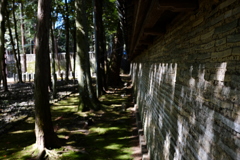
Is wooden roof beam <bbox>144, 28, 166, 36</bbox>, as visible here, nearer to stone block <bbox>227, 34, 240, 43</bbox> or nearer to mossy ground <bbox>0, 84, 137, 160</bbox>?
stone block <bbox>227, 34, 240, 43</bbox>

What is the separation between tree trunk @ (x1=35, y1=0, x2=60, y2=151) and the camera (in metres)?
5.92

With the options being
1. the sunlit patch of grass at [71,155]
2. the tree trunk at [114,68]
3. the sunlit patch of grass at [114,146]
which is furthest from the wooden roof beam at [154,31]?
the tree trunk at [114,68]

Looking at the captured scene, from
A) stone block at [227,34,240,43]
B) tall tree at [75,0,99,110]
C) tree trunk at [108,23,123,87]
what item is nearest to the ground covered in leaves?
tall tree at [75,0,99,110]

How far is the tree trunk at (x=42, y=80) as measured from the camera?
5.92 meters

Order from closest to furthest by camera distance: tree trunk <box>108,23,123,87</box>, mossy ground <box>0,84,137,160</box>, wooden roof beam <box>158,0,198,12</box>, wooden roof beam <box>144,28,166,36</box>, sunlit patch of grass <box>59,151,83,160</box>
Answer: wooden roof beam <box>158,0,198,12</box>
wooden roof beam <box>144,28,166,36</box>
sunlit patch of grass <box>59,151,83,160</box>
mossy ground <box>0,84,137,160</box>
tree trunk <box>108,23,123,87</box>

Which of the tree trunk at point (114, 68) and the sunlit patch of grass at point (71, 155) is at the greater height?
the tree trunk at point (114, 68)

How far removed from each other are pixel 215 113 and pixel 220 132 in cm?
16

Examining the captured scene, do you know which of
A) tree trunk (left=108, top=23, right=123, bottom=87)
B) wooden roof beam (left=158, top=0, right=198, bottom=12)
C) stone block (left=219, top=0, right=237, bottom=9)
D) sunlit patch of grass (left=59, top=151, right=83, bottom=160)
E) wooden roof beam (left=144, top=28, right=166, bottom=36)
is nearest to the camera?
stone block (left=219, top=0, right=237, bottom=9)

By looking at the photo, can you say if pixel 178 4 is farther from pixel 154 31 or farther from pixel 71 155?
pixel 71 155

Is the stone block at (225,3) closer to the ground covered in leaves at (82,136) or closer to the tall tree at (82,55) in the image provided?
the ground covered in leaves at (82,136)

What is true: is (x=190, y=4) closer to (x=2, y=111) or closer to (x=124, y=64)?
(x=2, y=111)

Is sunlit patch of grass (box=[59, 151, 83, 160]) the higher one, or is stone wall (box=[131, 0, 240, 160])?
stone wall (box=[131, 0, 240, 160])

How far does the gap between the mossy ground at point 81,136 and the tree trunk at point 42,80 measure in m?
0.53

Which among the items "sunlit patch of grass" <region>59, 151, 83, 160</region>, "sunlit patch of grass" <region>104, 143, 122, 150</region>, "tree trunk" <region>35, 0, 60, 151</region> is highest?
"tree trunk" <region>35, 0, 60, 151</region>
